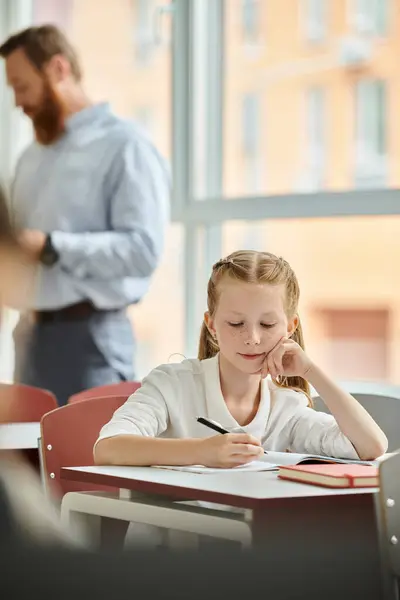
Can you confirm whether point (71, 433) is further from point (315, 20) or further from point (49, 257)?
point (315, 20)

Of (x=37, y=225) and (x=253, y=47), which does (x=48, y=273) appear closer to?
(x=37, y=225)

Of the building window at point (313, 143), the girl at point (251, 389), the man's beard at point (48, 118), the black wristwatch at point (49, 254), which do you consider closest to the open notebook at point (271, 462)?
the girl at point (251, 389)

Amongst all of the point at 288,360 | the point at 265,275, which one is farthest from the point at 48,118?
the point at 288,360

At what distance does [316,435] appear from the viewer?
1.74 metres

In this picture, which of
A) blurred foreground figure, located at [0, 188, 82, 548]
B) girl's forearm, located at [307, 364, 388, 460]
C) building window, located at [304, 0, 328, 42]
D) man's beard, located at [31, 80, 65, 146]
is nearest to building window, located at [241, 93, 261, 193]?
building window, located at [304, 0, 328, 42]

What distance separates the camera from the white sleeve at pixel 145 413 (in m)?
1.59

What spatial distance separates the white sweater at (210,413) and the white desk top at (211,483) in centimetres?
20

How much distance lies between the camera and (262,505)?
1118 mm

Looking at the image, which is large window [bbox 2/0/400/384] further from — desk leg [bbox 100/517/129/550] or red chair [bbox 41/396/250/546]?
desk leg [bbox 100/517/129/550]

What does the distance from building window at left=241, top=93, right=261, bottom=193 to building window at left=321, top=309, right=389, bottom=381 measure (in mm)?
825

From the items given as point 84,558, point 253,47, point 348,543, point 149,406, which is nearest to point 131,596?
point 84,558

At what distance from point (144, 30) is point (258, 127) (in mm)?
676

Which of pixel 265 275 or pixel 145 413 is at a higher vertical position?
pixel 265 275

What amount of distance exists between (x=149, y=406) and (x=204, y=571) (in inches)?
53.2
